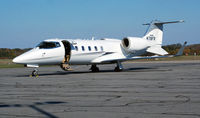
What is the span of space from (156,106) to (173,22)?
18.7 metres

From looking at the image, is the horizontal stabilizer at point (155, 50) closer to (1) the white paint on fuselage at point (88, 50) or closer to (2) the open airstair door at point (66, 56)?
(1) the white paint on fuselage at point (88, 50)

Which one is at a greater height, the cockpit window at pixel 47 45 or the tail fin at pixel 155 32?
the tail fin at pixel 155 32

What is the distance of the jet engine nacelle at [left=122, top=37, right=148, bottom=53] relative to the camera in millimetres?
24553

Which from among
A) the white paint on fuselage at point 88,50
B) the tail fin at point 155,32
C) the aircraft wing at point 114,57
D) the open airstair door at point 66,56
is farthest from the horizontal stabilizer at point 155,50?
the open airstair door at point 66,56

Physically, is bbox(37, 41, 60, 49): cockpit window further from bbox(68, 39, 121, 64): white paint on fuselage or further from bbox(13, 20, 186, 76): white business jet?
bbox(68, 39, 121, 64): white paint on fuselage

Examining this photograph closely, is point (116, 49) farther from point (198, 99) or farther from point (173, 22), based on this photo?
point (198, 99)

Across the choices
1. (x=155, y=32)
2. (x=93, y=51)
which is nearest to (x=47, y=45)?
(x=93, y=51)

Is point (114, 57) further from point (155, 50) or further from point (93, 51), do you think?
point (155, 50)

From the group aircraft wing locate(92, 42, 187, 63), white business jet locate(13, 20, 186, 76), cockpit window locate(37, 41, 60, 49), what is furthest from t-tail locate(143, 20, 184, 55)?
cockpit window locate(37, 41, 60, 49)

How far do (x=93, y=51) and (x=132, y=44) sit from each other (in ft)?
11.7

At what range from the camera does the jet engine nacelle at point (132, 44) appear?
24.6m

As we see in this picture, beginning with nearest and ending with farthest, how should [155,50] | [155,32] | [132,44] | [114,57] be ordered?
[114,57]
[132,44]
[155,50]
[155,32]

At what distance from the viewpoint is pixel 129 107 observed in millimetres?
7359

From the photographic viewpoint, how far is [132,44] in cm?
2458
